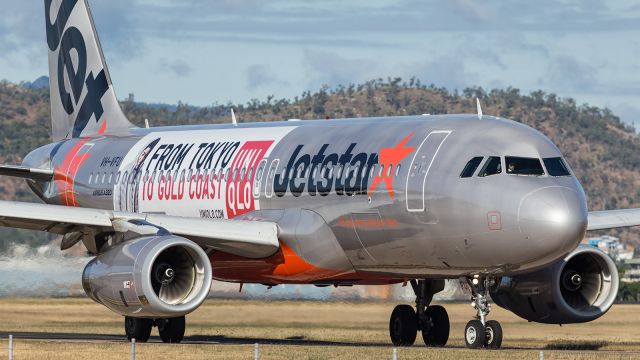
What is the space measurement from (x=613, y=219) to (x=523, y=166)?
247 inches

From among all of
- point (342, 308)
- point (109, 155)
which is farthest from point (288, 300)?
point (109, 155)

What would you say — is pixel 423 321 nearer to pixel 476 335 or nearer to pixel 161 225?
pixel 476 335

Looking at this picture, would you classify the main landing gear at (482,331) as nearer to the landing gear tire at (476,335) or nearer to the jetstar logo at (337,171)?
the landing gear tire at (476,335)

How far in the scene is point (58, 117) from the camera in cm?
4419

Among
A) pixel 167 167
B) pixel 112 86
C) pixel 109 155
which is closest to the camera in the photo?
pixel 167 167

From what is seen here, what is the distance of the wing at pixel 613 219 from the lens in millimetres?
33156

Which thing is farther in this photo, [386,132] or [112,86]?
[112,86]

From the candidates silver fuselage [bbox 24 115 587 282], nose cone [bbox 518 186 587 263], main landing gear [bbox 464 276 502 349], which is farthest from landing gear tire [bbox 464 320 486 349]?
nose cone [bbox 518 186 587 263]

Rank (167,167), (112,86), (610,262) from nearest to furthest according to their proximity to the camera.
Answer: (610,262), (167,167), (112,86)

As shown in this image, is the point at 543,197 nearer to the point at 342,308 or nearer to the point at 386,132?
the point at 386,132

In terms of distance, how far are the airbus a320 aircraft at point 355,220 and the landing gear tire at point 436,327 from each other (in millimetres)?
32

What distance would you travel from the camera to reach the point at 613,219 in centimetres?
3347

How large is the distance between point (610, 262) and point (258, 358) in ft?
31.2

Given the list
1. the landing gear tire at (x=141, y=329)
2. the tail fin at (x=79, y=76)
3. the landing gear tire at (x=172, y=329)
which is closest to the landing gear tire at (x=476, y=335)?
the landing gear tire at (x=172, y=329)
